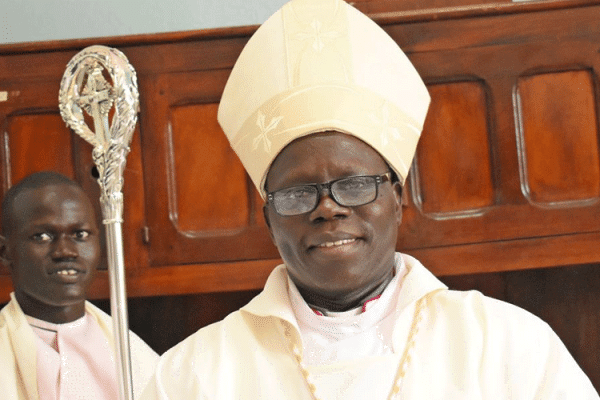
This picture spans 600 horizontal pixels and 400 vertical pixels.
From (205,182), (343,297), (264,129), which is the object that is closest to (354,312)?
(343,297)

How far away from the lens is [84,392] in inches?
65.9

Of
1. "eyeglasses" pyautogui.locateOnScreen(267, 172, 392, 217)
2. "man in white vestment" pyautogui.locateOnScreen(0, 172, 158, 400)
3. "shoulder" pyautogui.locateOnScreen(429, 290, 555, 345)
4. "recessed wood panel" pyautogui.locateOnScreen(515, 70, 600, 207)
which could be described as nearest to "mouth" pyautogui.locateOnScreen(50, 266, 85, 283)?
"man in white vestment" pyautogui.locateOnScreen(0, 172, 158, 400)

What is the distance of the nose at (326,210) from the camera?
1280mm

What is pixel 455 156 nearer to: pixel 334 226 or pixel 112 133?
pixel 334 226

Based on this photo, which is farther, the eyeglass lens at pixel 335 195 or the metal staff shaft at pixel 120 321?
the eyeglass lens at pixel 335 195

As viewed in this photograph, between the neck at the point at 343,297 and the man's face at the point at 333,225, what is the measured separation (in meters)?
0.01

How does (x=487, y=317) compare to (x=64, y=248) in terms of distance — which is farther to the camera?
(x=64, y=248)

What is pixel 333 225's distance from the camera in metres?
1.28

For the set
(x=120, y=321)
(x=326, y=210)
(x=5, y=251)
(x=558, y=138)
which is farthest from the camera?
(x=558, y=138)

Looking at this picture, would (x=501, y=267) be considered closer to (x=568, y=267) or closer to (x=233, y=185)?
(x=568, y=267)

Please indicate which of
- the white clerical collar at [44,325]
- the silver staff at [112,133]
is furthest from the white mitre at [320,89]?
the white clerical collar at [44,325]

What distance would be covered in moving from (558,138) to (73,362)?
1.15m

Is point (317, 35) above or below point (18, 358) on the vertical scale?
above

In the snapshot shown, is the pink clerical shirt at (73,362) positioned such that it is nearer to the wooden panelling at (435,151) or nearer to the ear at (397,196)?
the wooden panelling at (435,151)
